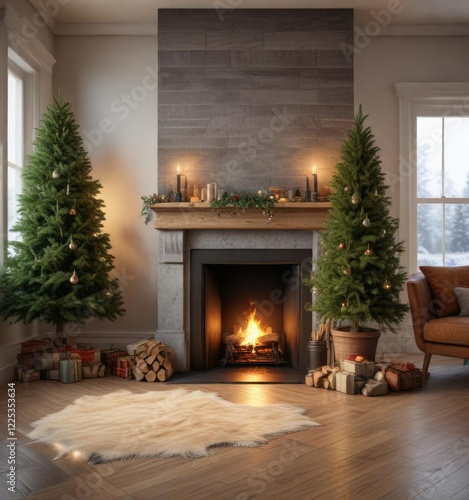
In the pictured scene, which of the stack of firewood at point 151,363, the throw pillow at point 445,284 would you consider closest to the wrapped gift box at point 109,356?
the stack of firewood at point 151,363

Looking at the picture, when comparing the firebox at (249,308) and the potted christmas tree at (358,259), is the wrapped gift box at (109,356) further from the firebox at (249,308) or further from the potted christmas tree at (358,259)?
the potted christmas tree at (358,259)

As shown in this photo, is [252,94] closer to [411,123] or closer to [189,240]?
[189,240]

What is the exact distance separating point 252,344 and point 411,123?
2.63 meters

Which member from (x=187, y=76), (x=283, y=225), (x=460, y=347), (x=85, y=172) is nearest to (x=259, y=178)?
(x=283, y=225)

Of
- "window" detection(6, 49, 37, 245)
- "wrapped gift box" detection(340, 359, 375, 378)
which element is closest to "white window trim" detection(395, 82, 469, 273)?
"wrapped gift box" detection(340, 359, 375, 378)

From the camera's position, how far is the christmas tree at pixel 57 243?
14.0 ft

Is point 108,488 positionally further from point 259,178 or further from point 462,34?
point 462,34

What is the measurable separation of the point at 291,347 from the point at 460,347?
1.45 meters

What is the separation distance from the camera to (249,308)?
5.12 metres

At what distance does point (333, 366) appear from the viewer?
13.9ft

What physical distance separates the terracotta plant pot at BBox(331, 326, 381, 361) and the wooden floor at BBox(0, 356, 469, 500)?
72 cm

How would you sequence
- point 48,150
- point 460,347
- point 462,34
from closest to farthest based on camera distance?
point 460,347, point 48,150, point 462,34

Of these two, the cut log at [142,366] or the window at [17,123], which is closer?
the cut log at [142,366]

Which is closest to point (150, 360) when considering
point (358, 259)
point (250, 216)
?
point (250, 216)
